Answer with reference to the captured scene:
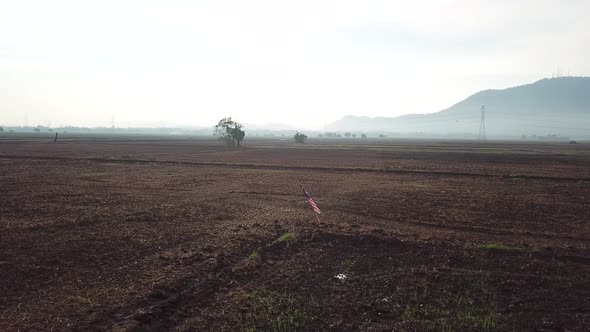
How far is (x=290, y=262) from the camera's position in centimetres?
1109

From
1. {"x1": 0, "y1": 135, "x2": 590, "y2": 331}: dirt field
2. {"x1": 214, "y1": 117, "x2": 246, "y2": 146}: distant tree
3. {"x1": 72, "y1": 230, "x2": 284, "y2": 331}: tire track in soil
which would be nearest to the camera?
{"x1": 72, "y1": 230, "x2": 284, "y2": 331}: tire track in soil

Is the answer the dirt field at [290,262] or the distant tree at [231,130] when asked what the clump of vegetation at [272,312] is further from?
the distant tree at [231,130]

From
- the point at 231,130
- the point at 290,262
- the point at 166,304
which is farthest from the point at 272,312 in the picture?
the point at 231,130

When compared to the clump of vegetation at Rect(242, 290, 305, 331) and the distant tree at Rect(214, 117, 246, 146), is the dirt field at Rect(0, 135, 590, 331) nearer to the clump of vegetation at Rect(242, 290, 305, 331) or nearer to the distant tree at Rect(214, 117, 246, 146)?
the clump of vegetation at Rect(242, 290, 305, 331)

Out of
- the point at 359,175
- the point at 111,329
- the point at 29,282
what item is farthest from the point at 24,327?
the point at 359,175

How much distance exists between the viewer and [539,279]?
976 cm

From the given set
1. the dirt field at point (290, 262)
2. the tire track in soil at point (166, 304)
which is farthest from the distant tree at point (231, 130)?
the tire track in soil at point (166, 304)

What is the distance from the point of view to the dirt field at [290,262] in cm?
785

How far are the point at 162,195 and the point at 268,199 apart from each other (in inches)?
242

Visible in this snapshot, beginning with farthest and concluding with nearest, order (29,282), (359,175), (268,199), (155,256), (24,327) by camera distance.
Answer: (359,175)
(268,199)
(155,256)
(29,282)
(24,327)

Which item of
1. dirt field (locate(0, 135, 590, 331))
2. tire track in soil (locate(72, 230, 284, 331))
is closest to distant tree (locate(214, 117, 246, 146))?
dirt field (locate(0, 135, 590, 331))

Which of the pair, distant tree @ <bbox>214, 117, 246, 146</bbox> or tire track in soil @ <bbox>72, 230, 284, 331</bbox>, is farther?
distant tree @ <bbox>214, 117, 246, 146</bbox>

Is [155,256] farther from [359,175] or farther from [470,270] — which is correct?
[359,175]

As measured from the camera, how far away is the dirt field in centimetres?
785
